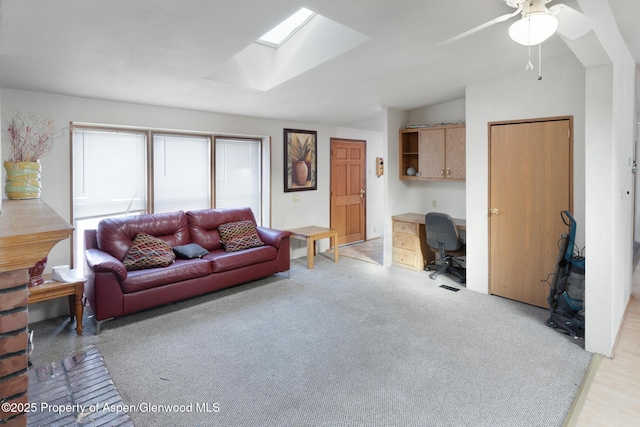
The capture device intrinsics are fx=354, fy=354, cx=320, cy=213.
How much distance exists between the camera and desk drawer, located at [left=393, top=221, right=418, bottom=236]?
497cm

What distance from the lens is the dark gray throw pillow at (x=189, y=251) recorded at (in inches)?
155

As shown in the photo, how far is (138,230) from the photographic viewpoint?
394 centimetres

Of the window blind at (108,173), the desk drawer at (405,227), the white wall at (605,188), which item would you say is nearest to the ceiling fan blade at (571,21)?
the white wall at (605,188)

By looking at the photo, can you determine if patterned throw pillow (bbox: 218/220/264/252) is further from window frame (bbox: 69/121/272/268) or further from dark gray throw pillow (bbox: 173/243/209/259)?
window frame (bbox: 69/121/272/268)

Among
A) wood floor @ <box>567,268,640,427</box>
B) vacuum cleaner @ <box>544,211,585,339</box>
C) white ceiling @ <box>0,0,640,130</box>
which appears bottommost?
wood floor @ <box>567,268,640,427</box>

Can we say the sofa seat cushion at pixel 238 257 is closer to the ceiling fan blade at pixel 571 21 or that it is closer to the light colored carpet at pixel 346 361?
the light colored carpet at pixel 346 361

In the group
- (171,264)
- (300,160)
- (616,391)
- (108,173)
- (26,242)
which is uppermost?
(300,160)

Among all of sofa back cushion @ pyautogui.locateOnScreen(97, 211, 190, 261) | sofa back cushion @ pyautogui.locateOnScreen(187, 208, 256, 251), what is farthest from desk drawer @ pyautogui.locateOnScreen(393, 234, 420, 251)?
sofa back cushion @ pyautogui.locateOnScreen(97, 211, 190, 261)

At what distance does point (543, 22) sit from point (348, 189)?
4.94 m

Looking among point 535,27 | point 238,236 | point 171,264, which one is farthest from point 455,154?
point 171,264

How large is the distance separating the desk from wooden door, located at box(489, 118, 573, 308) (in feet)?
3.12

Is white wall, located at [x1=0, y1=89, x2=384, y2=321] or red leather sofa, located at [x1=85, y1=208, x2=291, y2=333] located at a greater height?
white wall, located at [x1=0, y1=89, x2=384, y2=321]

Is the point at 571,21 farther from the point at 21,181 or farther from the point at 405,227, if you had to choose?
the point at 21,181

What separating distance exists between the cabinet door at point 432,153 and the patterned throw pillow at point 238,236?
8.18 feet
